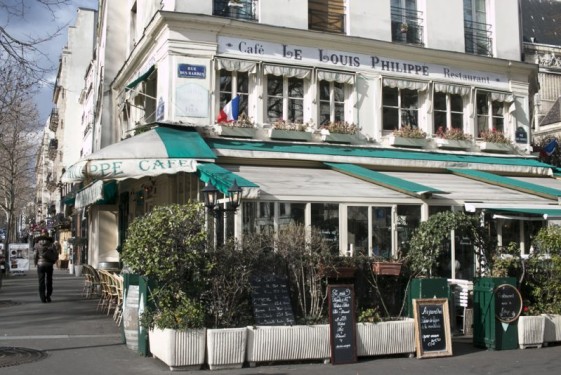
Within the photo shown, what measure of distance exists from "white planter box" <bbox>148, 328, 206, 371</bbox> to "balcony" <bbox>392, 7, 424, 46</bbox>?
1199 cm

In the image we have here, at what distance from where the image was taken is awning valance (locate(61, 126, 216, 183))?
1293cm

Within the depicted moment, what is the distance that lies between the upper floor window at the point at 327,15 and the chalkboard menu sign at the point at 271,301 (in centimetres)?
931

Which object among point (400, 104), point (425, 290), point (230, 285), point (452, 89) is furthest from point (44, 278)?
point (452, 89)

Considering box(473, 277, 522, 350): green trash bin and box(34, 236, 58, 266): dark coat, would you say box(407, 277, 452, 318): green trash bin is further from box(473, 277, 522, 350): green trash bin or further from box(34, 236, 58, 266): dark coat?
box(34, 236, 58, 266): dark coat

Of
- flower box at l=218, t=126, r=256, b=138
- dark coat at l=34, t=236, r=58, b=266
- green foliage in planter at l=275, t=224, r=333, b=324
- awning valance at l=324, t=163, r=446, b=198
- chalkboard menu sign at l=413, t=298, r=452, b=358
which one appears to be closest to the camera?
chalkboard menu sign at l=413, t=298, r=452, b=358

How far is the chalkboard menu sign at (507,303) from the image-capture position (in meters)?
10.4

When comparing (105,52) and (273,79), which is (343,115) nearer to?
(273,79)

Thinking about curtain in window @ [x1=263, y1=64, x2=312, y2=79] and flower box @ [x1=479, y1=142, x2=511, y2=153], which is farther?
flower box @ [x1=479, y1=142, x2=511, y2=153]

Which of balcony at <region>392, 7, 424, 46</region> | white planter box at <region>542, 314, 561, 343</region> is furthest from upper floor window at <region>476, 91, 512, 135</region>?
white planter box at <region>542, 314, 561, 343</region>

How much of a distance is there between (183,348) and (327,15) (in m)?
11.3

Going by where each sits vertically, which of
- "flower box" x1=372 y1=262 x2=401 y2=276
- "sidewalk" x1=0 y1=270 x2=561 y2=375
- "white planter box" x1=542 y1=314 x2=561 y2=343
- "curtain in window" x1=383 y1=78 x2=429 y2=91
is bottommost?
"sidewalk" x1=0 y1=270 x2=561 y2=375

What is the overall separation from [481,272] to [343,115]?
6968 millimetres

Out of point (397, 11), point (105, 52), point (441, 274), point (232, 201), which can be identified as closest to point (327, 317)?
point (232, 201)

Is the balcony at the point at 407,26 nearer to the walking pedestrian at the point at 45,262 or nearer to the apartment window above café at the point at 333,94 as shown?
the apartment window above café at the point at 333,94
